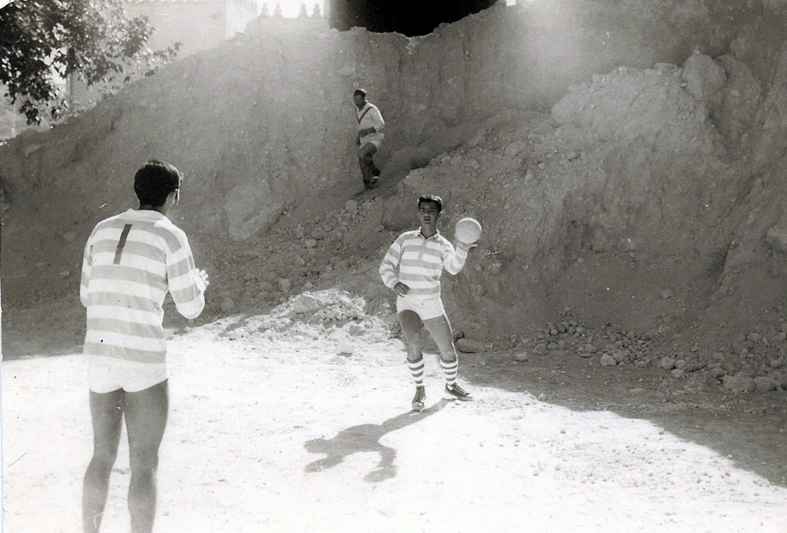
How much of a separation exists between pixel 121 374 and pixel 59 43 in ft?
33.9

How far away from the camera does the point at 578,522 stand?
4.27 metres

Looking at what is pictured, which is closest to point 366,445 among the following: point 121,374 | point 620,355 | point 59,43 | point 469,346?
point 121,374

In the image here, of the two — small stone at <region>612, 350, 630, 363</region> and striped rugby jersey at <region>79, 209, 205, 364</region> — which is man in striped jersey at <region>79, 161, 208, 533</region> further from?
small stone at <region>612, 350, 630, 363</region>

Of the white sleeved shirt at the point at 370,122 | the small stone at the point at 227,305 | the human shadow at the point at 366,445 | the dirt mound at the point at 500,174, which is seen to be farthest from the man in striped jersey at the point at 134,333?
the white sleeved shirt at the point at 370,122

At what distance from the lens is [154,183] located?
341 centimetres

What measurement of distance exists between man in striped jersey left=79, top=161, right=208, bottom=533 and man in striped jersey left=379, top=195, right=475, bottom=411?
294cm

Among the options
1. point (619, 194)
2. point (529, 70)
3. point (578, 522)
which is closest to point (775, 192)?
point (619, 194)

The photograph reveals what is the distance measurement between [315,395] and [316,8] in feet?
33.0

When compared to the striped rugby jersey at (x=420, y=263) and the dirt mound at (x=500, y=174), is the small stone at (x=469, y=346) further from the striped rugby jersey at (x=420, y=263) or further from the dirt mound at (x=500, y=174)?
the striped rugby jersey at (x=420, y=263)

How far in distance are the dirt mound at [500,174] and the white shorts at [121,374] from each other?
5818mm

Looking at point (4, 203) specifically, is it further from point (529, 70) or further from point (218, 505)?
point (218, 505)

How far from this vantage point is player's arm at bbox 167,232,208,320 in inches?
132

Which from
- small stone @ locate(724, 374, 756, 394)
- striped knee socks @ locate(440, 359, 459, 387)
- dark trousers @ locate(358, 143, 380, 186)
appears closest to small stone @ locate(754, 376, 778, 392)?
small stone @ locate(724, 374, 756, 394)

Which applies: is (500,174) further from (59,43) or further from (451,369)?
(59,43)
